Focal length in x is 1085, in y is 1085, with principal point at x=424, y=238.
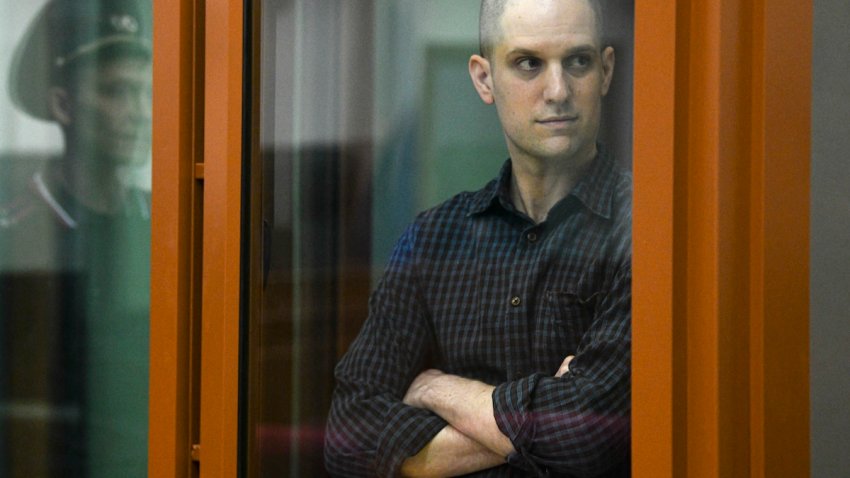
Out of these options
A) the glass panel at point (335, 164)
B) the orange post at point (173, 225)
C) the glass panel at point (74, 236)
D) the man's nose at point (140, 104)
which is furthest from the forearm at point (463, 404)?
the man's nose at point (140, 104)

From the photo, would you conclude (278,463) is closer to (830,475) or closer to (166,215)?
(166,215)

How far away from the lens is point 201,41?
1.84 m

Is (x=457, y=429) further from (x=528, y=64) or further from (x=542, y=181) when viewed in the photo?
(x=528, y=64)

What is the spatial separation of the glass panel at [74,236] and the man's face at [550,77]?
2.75ft

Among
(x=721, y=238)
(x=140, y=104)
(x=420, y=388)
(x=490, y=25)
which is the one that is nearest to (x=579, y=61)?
(x=490, y=25)

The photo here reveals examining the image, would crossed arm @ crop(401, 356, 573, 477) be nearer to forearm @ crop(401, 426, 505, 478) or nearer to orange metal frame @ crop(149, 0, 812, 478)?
forearm @ crop(401, 426, 505, 478)

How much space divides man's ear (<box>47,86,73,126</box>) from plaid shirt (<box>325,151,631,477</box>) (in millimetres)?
861

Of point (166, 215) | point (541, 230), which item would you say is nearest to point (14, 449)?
point (166, 215)

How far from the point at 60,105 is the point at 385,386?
3.23 ft

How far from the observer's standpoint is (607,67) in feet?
4.47

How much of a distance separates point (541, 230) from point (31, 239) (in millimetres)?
1154

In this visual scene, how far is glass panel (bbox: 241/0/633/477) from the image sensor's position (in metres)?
1.53

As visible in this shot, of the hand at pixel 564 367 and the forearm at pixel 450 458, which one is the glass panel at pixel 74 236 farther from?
the hand at pixel 564 367

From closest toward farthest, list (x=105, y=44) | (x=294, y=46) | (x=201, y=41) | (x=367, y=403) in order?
(x=367, y=403)
(x=294, y=46)
(x=201, y=41)
(x=105, y=44)
